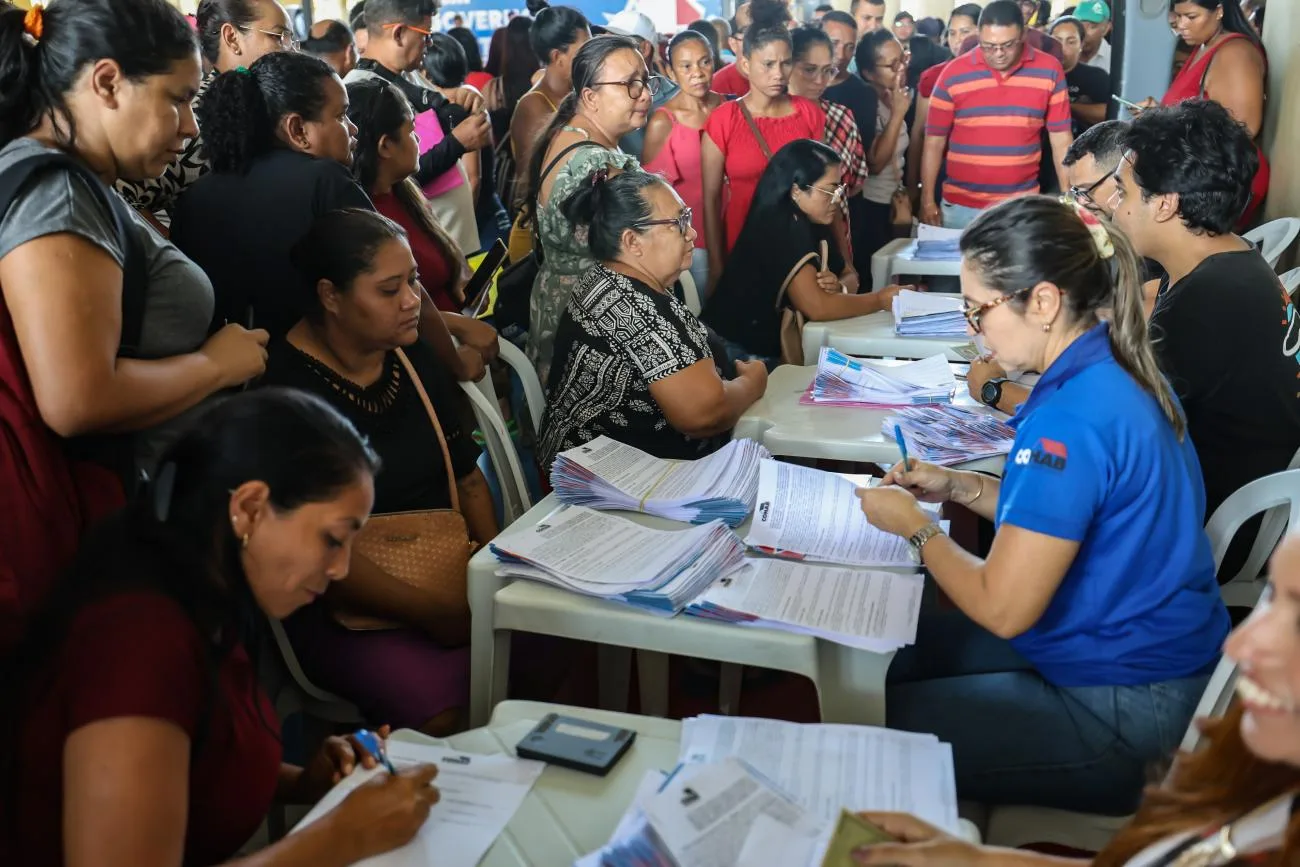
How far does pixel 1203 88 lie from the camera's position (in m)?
3.62

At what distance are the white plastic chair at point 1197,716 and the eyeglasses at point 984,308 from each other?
53 centimetres

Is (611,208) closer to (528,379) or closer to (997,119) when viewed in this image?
(528,379)

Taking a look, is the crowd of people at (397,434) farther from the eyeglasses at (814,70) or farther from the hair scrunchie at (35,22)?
the eyeglasses at (814,70)

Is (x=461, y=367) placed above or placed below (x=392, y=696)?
above

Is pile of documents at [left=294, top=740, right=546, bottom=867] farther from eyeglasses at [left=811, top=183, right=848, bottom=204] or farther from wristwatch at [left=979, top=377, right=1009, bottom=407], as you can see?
eyeglasses at [left=811, top=183, right=848, bottom=204]

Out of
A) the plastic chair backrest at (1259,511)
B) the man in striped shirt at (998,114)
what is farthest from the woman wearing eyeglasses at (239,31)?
the man in striped shirt at (998,114)

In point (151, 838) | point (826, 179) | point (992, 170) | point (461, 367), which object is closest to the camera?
point (151, 838)

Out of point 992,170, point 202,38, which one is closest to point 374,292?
point 202,38

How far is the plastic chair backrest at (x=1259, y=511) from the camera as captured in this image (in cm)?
175

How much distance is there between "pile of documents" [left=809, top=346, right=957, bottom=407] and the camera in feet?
7.97

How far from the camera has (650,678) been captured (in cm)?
207

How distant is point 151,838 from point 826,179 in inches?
107

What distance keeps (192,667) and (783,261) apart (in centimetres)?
241

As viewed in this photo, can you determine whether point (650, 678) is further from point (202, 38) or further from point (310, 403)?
point (202, 38)
